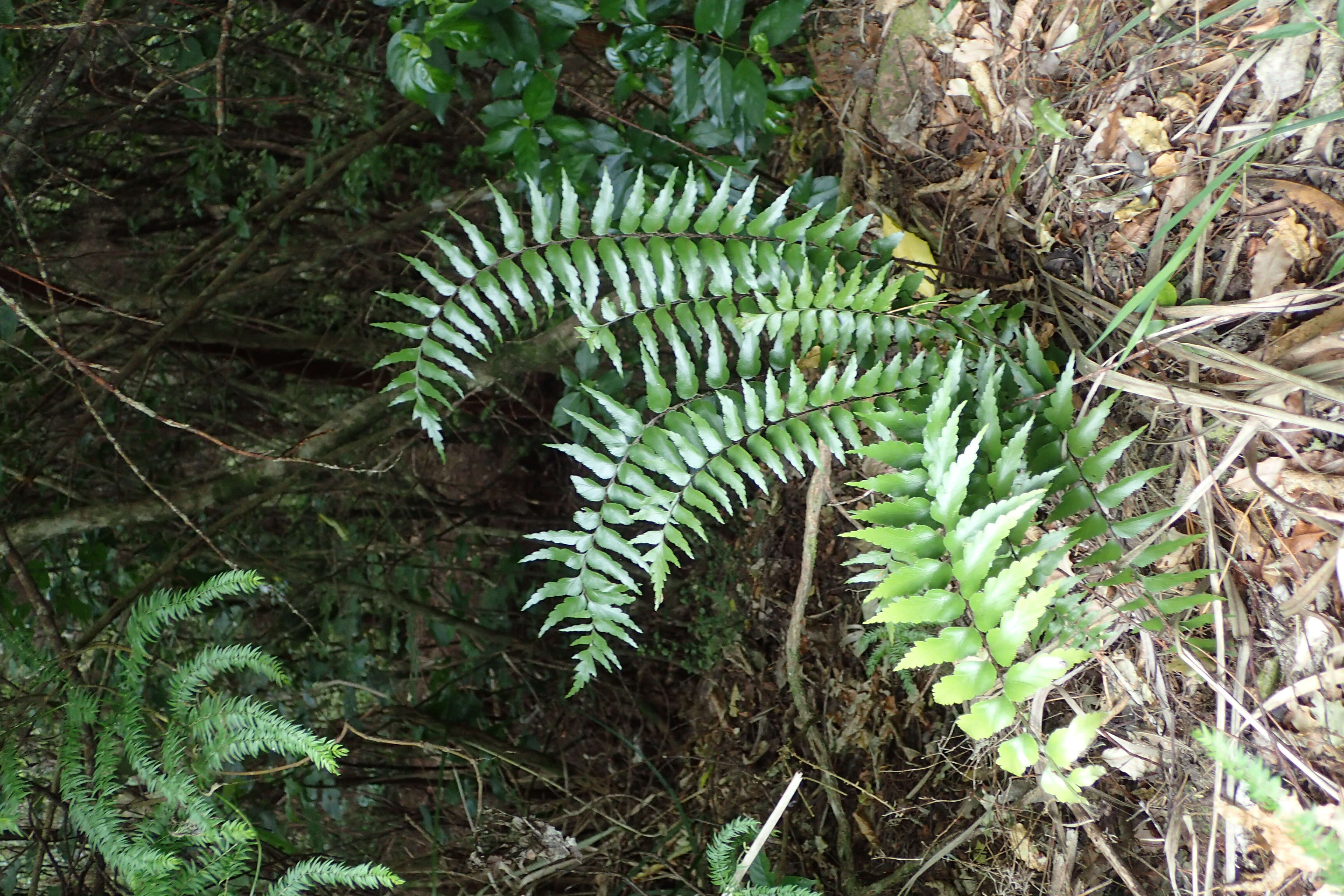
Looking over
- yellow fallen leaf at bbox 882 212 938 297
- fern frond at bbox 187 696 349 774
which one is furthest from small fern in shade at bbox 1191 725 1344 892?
fern frond at bbox 187 696 349 774

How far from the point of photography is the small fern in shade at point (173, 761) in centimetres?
168

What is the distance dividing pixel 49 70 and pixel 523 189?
4.32 ft

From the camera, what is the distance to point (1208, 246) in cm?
166

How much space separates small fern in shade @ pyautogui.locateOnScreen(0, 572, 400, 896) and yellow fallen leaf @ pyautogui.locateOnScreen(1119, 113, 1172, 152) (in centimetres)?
197

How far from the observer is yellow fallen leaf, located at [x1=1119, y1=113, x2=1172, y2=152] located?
171 centimetres

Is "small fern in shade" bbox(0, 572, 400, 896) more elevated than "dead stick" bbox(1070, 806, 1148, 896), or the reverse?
"small fern in shade" bbox(0, 572, 400, 896)

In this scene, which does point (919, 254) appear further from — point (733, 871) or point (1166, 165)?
point (733, 871)

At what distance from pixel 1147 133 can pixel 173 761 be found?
7.72 feet

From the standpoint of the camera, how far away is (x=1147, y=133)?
5.67 feet

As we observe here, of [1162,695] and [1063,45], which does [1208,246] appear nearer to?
[1063,45]

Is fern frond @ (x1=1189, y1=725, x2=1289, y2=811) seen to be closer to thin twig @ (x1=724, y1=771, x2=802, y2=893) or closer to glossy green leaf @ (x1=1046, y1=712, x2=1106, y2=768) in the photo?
glossy green leaf @ (x1=1046, y1=712, x2=1106, y2=768)

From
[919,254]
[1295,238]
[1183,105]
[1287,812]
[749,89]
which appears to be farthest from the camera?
[919,254]

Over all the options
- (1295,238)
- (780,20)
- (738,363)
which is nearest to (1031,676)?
(738,363)

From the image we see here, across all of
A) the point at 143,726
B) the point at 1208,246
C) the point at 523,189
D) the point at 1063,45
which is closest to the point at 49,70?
the point at 523,189
